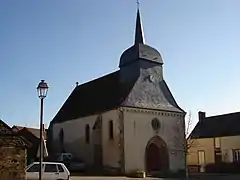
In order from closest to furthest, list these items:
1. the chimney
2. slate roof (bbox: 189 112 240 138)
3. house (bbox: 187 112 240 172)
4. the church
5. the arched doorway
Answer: the church < the arched doorway < house (bbox: 187 112 240 172) < slate roof (bbox: 189 112 240 138) < the chimney

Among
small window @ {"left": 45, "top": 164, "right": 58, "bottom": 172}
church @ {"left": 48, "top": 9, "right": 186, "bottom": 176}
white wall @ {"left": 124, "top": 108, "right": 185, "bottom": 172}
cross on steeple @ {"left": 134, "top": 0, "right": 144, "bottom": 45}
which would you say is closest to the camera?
small window @ {"left": 45, "top": 164, "right": 58, "bottom": 172}

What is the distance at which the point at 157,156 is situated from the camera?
41094mm

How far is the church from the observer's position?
126 feet

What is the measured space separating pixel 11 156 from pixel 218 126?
125 ft

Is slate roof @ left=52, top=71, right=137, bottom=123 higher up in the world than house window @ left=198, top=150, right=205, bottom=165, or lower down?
higher up

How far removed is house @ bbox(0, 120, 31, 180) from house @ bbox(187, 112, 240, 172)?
3163 centimetres

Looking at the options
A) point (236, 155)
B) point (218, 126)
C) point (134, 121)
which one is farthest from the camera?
point (218, 126)

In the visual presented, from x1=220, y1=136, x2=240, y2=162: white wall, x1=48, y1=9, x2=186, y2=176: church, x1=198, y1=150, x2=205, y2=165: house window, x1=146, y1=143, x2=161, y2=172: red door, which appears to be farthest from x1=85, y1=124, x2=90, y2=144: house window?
x1=220, y1=136, x2=240, y2=162: white wall

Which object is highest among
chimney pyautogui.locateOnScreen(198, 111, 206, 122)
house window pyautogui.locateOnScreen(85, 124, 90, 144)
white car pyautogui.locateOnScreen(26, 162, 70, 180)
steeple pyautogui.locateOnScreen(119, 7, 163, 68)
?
steeple pyautogui.locateOnScreen(119, 7, 163, 68)

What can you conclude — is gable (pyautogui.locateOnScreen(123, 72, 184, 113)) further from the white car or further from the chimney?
the white car

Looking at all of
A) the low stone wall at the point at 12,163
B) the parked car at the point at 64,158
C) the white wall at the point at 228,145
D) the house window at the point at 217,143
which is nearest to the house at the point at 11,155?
the low stone wall at the point at 12,163

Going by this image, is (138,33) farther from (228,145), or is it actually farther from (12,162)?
(12,162)

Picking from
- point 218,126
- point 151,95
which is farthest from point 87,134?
point 218,126

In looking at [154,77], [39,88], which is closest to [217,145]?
[154,77]
